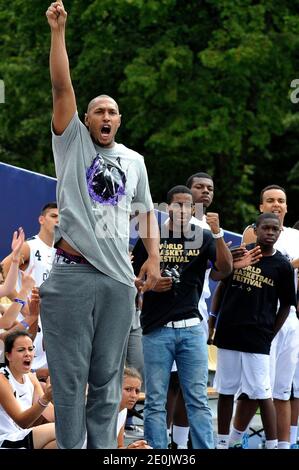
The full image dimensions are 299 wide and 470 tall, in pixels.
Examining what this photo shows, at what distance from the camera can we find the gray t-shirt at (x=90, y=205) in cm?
559

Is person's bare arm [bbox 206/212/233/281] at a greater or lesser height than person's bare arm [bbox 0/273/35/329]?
greater

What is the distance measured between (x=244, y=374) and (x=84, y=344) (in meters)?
3.46

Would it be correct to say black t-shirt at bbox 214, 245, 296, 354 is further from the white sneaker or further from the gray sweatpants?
the gray sweatpants

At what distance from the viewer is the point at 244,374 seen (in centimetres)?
886

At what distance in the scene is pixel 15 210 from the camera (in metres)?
10.6

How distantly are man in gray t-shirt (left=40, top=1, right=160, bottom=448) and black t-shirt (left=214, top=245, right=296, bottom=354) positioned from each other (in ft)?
10.3

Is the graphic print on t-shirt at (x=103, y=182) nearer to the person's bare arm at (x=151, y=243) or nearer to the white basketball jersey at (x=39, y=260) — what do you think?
the person's bare arm at (x=151, y=243)

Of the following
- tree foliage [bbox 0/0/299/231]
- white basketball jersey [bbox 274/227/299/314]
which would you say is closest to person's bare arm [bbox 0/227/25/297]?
white basketball jersey [bbox 274/227/299/314]

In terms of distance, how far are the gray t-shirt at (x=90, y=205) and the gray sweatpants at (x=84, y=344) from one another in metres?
0.09

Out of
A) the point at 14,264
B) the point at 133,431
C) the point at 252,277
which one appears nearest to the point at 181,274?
the point at 252,277

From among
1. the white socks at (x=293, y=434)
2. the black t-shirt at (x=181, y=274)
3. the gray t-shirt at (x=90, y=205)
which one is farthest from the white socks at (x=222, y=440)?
the gray t-shirt at (x=90, y=205)

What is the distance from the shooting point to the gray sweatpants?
5582 mm

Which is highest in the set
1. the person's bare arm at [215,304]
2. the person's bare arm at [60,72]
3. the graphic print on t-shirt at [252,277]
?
the person's bare arm at [60,72]

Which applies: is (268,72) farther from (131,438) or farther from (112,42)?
(131,438)
